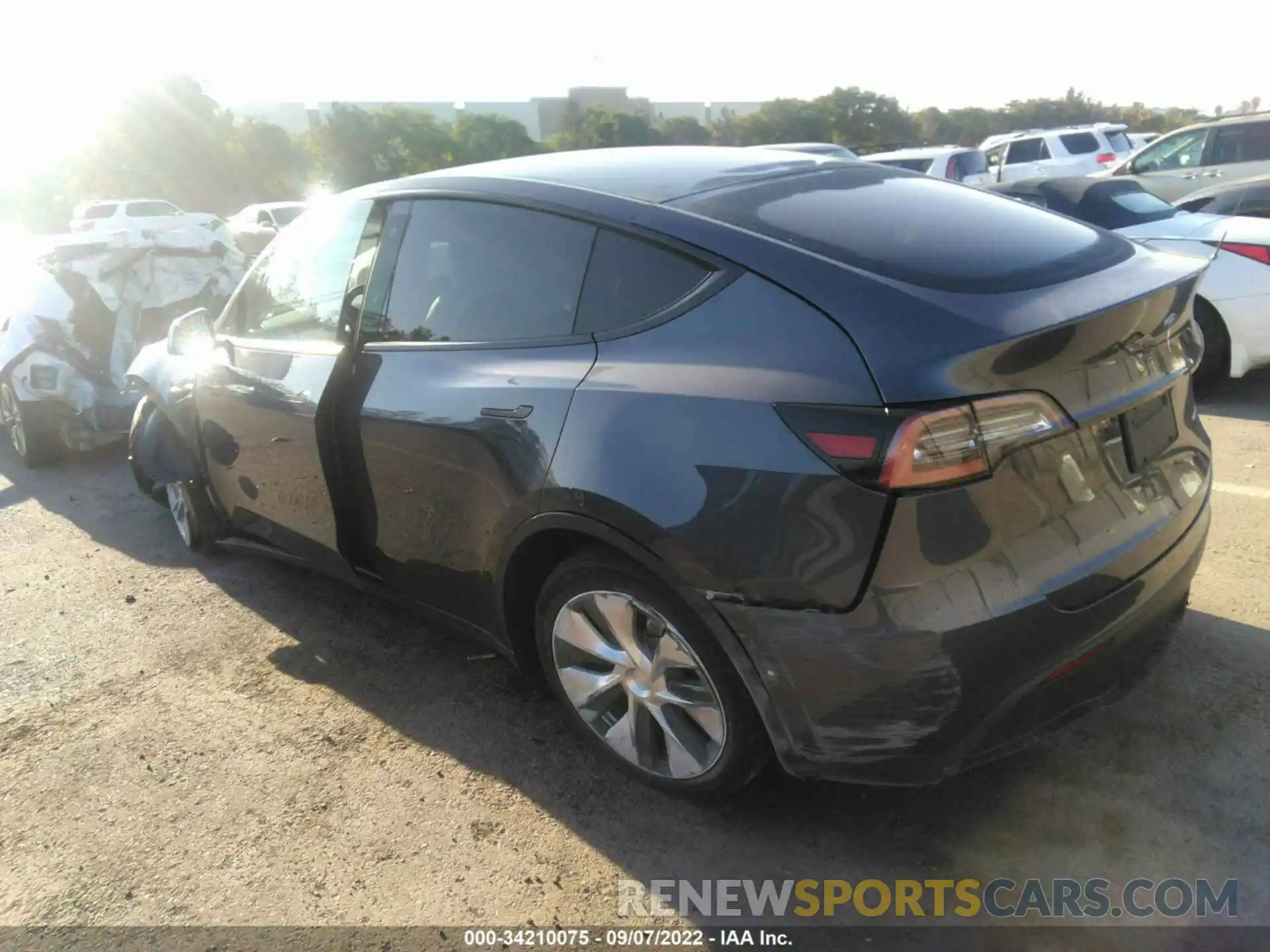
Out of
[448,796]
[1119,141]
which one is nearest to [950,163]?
[1119,141]

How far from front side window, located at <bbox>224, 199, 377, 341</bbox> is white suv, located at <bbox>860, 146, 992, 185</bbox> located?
41.9ft

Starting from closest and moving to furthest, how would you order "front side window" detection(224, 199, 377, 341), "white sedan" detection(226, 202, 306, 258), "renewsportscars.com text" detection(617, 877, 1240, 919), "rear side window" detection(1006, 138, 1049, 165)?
1. "renewsportscars.com text" detection(617, 877, 1240, 919)
2. "front side window" detection(224, 199, 377, 341)
3. "rear side window" detection(1006, 138, 1049, 165)
4. "white sedan" detection(226, 202, 306, 258)

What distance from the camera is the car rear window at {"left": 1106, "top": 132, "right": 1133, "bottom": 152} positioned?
68.2 feet

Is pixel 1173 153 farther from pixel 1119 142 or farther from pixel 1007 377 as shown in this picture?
pixel 1007 377

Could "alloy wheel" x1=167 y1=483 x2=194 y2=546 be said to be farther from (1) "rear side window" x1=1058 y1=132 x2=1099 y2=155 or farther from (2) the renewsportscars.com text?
(1) "rear side window" x1=1058 y1=132 x2=1099 y2=155

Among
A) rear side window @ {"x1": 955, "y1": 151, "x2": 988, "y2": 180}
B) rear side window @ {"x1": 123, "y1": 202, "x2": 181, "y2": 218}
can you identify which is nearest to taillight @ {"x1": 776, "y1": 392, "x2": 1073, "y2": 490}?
rear side window @ {"x1": 955, "y1": 151, "x2": 988, "y2": 180}

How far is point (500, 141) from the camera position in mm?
54031

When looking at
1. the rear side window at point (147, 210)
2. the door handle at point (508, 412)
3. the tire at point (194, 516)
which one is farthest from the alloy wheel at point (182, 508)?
the rear side window at point (147, 210)

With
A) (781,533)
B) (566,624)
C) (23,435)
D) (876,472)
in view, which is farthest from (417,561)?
(23,435)

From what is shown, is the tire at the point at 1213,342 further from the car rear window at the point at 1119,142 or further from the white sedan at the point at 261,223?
the white sedan at the point at 261,223

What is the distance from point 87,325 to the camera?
6965 millimetres

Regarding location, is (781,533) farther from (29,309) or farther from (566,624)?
(29,309)

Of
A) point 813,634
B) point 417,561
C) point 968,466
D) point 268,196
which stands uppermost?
point 968,466

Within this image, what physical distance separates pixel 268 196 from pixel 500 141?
1285 centimetres
